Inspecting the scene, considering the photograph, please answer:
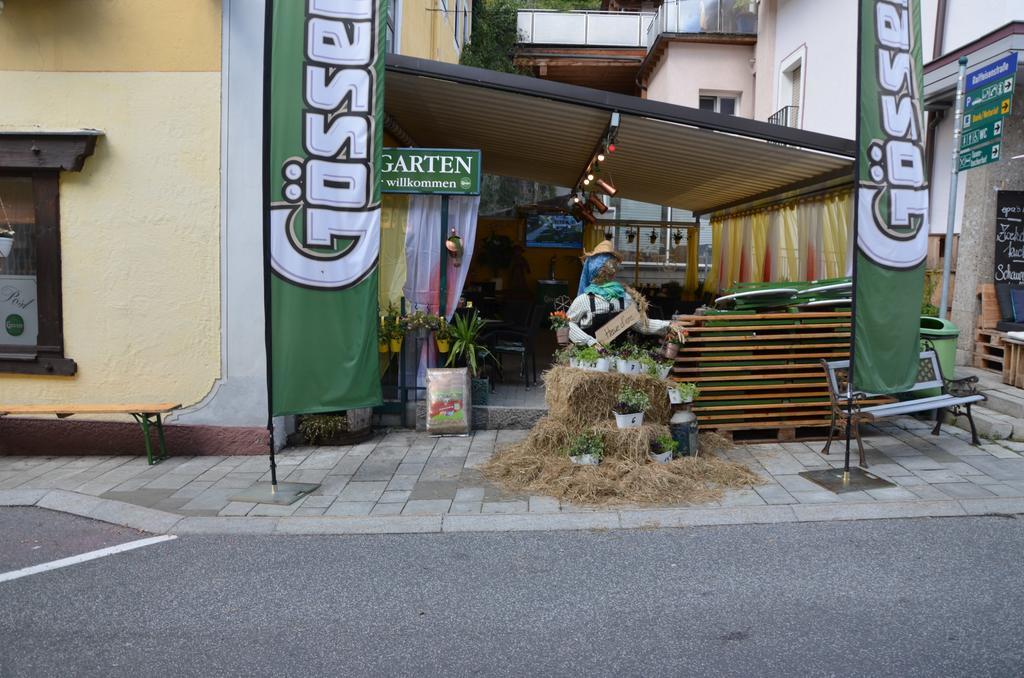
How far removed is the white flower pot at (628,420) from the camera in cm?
607

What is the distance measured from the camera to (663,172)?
1074cm

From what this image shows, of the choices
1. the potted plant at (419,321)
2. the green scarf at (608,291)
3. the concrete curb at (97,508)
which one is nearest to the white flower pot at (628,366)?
the green scarf at (608,291)

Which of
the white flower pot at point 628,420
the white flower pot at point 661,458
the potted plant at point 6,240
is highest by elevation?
the potted plant at point 6,240

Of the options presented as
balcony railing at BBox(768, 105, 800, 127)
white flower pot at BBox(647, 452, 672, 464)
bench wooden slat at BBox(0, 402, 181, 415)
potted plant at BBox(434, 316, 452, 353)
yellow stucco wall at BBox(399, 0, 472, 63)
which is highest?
yellow stucco wall at BBox(399, 0, 472, 63)

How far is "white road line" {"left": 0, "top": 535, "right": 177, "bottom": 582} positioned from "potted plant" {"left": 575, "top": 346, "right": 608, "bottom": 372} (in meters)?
3.43

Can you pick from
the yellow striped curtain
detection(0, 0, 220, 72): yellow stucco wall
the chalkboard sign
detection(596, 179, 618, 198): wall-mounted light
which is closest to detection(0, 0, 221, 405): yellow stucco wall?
detection(0, 0, 220, 72): yellow stucco wall

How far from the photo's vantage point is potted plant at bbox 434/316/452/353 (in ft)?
24.5

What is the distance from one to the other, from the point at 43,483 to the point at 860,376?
6.82 meters

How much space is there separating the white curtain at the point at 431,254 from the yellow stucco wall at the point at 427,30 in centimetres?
435

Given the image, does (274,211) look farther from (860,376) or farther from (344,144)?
(860,376)

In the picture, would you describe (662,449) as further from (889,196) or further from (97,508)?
(97,508)

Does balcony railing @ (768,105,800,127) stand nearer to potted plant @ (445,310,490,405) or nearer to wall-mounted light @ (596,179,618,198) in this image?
wall-mounted light @ (596,179,618,198)

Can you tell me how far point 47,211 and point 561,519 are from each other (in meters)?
5.72

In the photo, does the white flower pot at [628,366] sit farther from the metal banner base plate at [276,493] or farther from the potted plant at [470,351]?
the metal banner base plate at [276,493]
